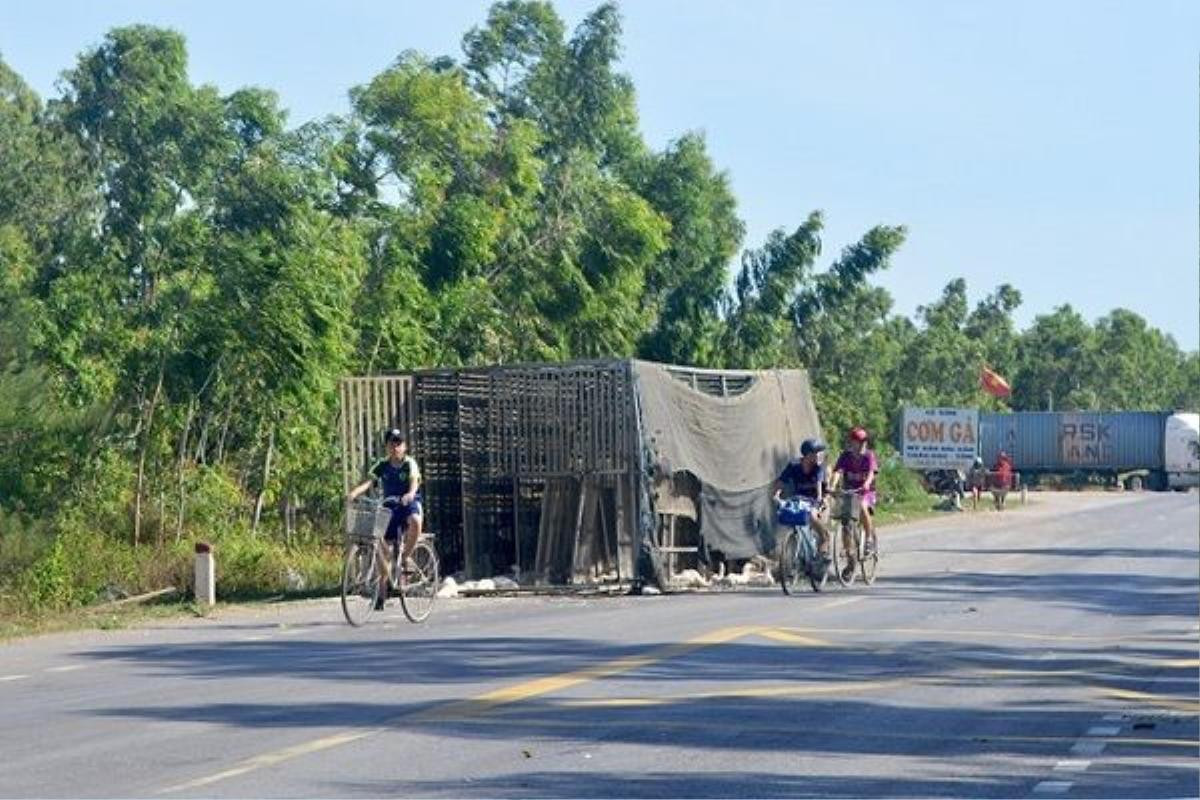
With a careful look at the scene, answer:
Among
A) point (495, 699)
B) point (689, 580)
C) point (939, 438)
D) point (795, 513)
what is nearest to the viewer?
point (495, 699)

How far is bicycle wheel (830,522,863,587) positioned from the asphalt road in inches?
84.6

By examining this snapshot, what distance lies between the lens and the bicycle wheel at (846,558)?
25.3 meters

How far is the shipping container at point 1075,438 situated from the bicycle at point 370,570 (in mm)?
70365

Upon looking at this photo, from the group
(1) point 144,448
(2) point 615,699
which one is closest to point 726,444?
(1) point 144,448

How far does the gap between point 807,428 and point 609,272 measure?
11.5 m

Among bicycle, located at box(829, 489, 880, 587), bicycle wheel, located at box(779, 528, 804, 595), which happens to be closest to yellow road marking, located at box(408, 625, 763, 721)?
bicycle wheel, located at box(779, 528, 804, 595)

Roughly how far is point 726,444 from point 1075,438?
212 feet

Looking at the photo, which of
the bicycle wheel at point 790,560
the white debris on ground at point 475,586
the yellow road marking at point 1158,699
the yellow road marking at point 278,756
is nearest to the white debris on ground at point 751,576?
the bicycle wheel at point 790,560

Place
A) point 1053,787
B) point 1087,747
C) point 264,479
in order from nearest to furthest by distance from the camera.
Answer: point 1053,787 < point 1087,747 < point 264,479

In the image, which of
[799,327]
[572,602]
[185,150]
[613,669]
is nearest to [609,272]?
[185,150]

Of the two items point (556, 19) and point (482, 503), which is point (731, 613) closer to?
point (482, 503)

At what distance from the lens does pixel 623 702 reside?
13.3 metres

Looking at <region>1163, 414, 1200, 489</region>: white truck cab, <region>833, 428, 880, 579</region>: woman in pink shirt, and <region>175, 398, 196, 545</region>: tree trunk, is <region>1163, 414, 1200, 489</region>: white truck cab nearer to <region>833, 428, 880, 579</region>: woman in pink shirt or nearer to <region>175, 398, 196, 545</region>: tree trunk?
<region>833, 428, 880, 579</region>: woman in pink shirt

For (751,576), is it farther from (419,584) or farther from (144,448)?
(419,584)
